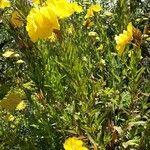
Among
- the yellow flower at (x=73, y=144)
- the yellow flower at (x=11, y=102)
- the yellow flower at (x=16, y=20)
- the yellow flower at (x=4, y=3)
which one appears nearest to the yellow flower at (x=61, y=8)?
the yellow flower at (x=16, y=20)

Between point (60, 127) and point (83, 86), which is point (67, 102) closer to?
point (60, 127)

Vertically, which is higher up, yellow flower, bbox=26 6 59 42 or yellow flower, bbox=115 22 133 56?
yellow flower, bbox=26 6 59 42

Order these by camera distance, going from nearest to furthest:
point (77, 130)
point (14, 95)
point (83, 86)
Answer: point (83, 86) < point (77, 130) < point (14, 95)

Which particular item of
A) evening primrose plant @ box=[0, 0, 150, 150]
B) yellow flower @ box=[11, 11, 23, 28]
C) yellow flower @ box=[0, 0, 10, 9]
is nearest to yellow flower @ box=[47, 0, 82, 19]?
evening primrose plant @ box=[0, 0, 150, 150]

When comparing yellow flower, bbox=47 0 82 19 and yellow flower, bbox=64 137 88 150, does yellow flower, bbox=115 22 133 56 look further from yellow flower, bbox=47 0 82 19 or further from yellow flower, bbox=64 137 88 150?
yellow flower, bbox=64 137 88 150

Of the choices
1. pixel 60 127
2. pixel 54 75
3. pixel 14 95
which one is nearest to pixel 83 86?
pixel 54 75

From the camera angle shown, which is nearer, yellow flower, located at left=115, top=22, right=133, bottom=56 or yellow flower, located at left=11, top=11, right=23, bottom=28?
yellow flower, located at left=115, top=22, right=133, bottom=56

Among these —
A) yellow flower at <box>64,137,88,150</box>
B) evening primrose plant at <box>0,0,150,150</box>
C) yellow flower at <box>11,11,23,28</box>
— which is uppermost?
yellow flower at <box>11,11,23,28</box>

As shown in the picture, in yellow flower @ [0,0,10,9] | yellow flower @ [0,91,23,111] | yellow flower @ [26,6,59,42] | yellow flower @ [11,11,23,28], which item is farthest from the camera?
yellow flower @ [0,91,23,111]

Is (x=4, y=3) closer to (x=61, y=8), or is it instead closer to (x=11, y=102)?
(x=61, y=8)
